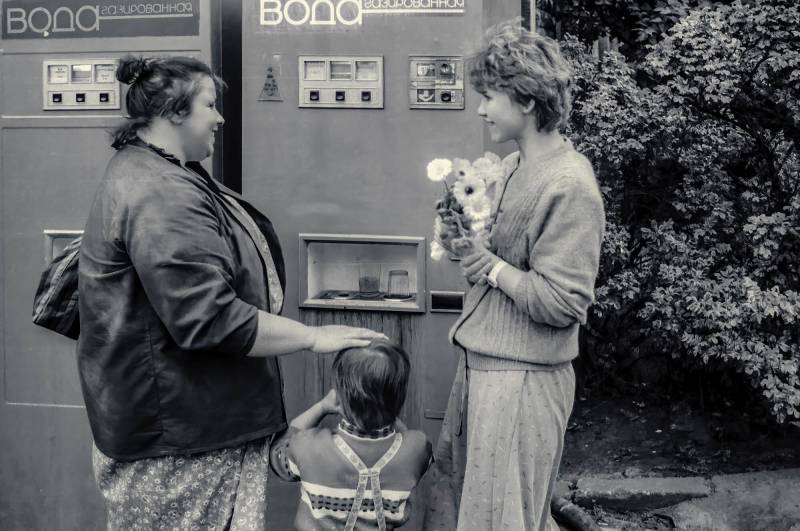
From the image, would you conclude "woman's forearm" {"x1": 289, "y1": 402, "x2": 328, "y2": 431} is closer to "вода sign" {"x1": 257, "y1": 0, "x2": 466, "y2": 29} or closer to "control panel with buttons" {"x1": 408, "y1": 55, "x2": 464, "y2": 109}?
"control panel with buttons" {"x1": 408, "y1": 55, "x2": 464, "y2": 109}

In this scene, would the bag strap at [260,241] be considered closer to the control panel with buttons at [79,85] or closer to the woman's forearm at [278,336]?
the woman's forearm at [278,336]

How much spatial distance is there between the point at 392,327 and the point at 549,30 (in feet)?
8.61

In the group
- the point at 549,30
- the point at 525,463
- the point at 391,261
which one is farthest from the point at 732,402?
the point at 525,463

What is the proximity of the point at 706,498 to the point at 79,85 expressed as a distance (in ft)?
10.5

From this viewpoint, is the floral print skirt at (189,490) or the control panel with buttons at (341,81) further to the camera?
the control panel with buttons at (341,81)

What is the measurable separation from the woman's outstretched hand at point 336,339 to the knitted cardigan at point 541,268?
273mm

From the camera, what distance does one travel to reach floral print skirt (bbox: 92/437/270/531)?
2393 mm

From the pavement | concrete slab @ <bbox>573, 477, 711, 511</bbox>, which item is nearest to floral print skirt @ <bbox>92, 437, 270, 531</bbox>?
the pavement

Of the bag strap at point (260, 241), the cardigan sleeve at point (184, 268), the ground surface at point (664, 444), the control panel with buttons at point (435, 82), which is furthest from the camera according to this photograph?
the ground surface at point (664, 444)

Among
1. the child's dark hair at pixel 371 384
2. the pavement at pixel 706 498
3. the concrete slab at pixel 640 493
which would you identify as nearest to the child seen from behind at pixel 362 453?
the child's dark hair at pixel 371 384

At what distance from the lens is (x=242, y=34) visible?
10.4 ft

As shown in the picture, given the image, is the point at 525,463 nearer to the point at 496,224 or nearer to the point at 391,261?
the point at 496,224

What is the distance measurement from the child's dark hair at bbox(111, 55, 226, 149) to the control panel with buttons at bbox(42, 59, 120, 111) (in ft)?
3.00

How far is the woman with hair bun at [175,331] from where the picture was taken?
2.21 m
